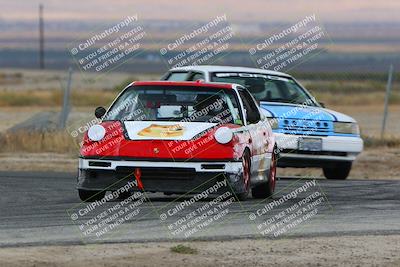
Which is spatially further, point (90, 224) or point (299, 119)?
point (299, 119)

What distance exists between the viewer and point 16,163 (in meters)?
22.4

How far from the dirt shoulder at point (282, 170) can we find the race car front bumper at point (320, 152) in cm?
174

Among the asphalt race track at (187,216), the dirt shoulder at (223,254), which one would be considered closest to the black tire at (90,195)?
the asphalt race track at (187,216)

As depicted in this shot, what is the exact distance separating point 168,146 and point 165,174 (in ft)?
0.97

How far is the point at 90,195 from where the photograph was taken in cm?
1465

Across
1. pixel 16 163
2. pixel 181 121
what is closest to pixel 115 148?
pixel 181 121

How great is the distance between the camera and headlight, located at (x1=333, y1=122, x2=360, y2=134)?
19859 mm

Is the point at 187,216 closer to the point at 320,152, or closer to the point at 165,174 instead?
the point at 165,174

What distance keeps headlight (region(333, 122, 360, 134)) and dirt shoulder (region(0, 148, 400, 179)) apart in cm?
165

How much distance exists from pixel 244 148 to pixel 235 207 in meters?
0.73

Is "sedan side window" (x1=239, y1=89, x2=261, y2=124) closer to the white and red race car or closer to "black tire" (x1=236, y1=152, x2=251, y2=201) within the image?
the white and red race car

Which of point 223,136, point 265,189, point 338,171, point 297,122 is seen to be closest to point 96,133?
point 223,136

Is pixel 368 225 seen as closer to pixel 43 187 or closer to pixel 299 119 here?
pixel 43 187

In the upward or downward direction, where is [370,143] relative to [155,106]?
downward
